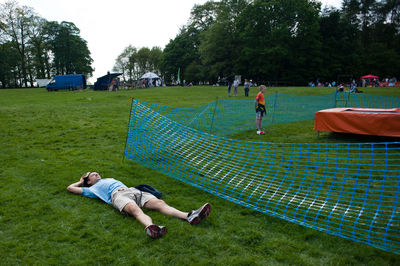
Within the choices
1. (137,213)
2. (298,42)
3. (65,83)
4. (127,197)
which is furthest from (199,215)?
(298,42)

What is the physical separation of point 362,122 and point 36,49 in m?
68.5

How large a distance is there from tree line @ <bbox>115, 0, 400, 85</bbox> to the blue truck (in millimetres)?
27573

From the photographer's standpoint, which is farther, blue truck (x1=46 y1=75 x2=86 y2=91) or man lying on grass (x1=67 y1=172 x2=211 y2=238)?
blue truck (x1=46 y1=75 x2=86 y2=91)

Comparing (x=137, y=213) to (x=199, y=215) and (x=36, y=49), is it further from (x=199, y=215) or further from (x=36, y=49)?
(x=36, y=49)

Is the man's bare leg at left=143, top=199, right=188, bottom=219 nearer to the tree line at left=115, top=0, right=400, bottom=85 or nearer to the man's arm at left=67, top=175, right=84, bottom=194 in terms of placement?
the man's arm at left=67, top=175, right=84, bottom=194

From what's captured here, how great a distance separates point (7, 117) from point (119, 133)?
6432mm

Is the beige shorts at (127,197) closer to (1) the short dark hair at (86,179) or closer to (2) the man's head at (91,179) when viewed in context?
(2) the man's head at (91,179)

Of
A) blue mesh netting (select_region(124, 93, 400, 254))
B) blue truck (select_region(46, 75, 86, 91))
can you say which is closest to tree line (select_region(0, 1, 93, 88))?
blue truck (select_region(46, 75, 86, 91))

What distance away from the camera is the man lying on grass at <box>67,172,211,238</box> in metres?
3.38

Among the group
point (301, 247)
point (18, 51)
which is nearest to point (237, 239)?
point (301, 247)

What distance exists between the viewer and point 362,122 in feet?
23.9

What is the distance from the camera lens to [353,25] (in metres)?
56.0

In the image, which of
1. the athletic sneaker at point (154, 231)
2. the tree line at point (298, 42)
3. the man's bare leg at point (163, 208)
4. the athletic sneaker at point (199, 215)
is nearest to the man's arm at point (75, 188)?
the man's bare leg at point (163, 208)

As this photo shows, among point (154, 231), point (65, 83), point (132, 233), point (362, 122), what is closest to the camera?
point (154, 231)
